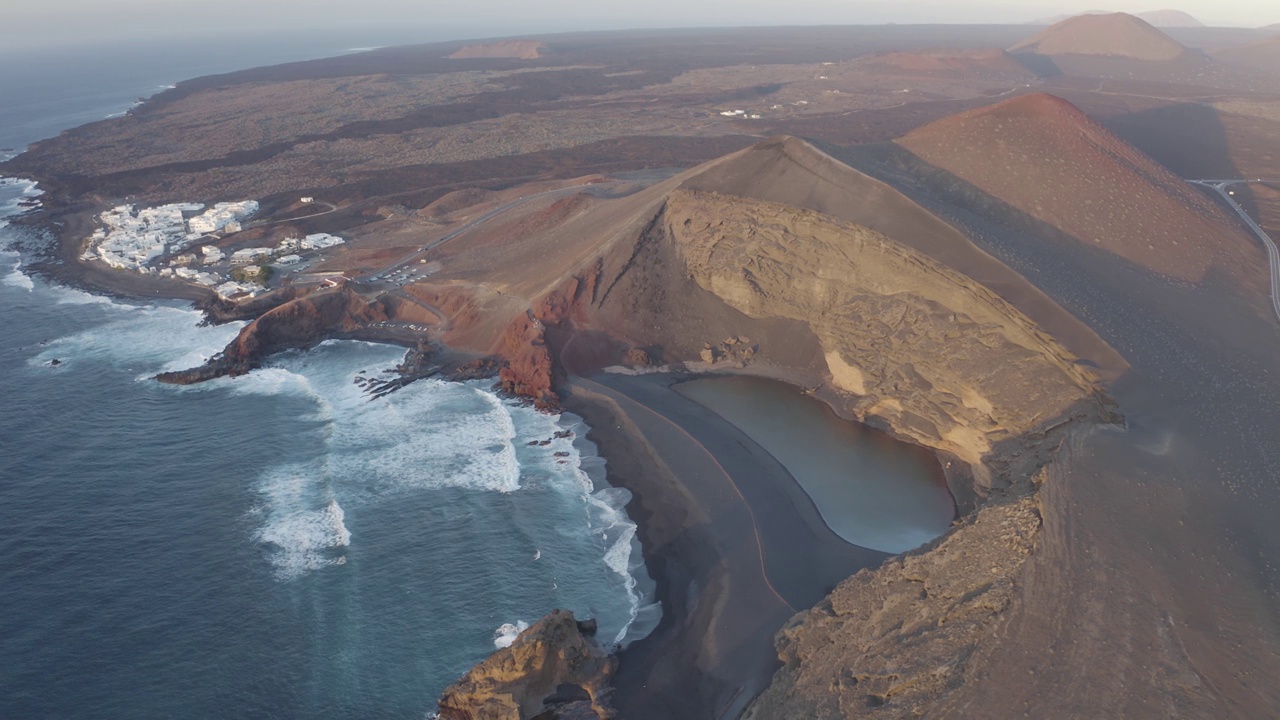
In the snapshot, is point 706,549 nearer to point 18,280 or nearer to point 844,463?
point 844,463

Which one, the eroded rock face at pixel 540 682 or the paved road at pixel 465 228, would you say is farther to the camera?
the paved road at pixel 465 228

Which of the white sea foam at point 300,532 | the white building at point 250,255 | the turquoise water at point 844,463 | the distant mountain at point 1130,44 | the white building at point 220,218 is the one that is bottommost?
the turquoise water at point 844,463

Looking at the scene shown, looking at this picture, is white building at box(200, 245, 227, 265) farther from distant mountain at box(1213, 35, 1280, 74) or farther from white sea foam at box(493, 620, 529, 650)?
distant mountain at box(1213, 35, 1280, 74)

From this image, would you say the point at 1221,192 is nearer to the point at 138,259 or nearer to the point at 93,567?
the point at 93,567

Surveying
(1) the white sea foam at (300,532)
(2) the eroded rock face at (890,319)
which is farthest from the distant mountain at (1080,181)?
(1) the white sea foam at (300,532)

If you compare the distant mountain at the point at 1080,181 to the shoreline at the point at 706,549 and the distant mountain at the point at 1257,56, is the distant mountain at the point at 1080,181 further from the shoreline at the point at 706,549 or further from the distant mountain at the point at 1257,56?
the distant mountain at the point at 1257,56

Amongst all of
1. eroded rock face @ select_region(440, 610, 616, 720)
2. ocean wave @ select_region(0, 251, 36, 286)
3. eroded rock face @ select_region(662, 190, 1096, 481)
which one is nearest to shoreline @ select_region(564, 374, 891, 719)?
eroded rock face @ select_region(440, 610, 616, 720)

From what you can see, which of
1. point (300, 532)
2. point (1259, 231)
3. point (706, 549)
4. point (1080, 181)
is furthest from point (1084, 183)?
point (300, 532)
